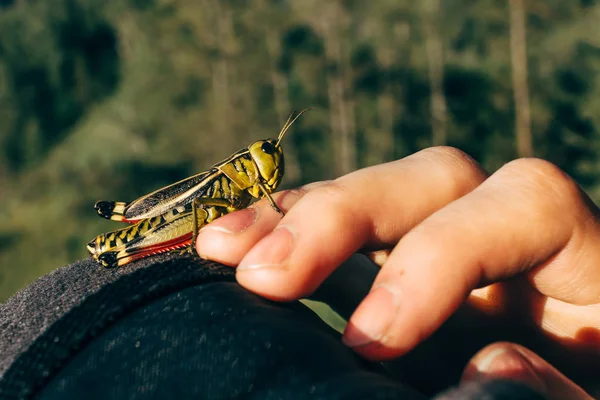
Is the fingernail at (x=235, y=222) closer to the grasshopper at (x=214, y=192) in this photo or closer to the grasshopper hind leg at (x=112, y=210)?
the grasshopper at (x=214, y=192)

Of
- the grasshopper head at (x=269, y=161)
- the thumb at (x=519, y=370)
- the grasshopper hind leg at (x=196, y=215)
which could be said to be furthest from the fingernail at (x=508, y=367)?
the grasshopper head at (x=269, y=161)

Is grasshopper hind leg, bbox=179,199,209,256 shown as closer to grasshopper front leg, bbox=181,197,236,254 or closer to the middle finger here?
grasshopper front leg, bbox=181,197,236,254

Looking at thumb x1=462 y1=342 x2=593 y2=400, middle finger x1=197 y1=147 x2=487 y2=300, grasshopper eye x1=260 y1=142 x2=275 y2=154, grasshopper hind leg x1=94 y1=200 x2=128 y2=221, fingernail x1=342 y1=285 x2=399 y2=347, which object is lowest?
thumb x1=462 y1=342 x2=593 y2=400

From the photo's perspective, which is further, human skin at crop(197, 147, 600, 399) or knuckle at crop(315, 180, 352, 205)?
knuckle at crop(315, 180, 352, 205)

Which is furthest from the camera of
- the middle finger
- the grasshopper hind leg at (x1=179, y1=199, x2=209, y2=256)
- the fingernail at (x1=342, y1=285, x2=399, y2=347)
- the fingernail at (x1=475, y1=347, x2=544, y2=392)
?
the grasshopper hind leg at (x1=179, y1=199, x2=209, y2=256)

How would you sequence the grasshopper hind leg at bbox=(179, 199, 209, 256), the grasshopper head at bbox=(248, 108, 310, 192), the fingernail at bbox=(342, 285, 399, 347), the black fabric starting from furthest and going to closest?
the grasshopper head at bbox=(248, 108, 310, 192), the grasshopper hind leg at bbox=(179, 199, 209, 256), the fingernail at bbox=(342, 285, 399, 347), the black fabric

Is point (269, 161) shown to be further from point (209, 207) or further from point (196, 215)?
point (196, 215)

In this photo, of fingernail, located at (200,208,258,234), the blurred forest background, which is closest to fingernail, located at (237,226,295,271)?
fingernail, located at (200,208,258,234)
